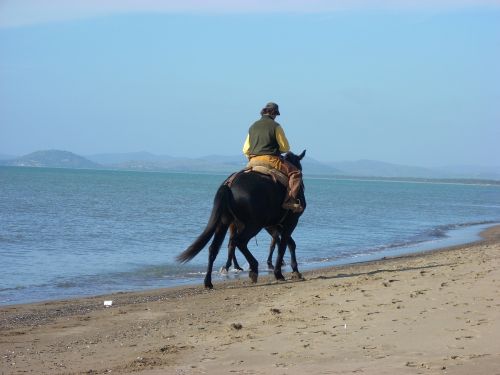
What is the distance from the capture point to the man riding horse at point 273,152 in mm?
13484

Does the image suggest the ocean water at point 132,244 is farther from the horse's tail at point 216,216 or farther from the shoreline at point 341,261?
the horse's tail at point 216,216

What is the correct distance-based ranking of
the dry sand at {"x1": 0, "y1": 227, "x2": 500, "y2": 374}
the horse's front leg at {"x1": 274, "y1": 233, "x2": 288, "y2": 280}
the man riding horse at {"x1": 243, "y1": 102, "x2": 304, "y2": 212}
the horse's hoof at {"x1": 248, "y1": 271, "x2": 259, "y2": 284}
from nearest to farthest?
1. the dry sand at {"x1": 0, "y1": 227, "x2": 500, "y2": 374}
2. the man riding horse at {"x1": 243, "y1": 102, "x2": 304, "y2": 212}
3. the horse's hoof at {"x1": 248, "y1": 271, "x2": 259, "y2": 284}
4. the horse's front leg at {"x1": 274, "y1": 233, "x2": 288, "y2": 280}

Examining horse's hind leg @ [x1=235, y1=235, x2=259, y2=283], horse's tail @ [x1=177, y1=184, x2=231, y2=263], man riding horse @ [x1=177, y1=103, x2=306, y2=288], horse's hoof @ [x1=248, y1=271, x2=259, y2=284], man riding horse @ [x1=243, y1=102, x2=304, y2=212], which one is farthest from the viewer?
horse's hoof @ [x1=248, y1=271, x2=259, y2=284]

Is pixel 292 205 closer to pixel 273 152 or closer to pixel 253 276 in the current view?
pixel 273 152

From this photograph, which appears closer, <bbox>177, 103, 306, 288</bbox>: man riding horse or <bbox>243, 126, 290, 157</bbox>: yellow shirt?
<bbox>177, 103, 306, 288</bbox>: man riding horse

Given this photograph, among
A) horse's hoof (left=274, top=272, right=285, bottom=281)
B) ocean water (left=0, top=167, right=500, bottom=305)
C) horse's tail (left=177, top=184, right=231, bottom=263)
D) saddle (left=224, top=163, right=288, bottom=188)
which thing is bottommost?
ocean water (left=0, top=167, right=500, bottom=305)

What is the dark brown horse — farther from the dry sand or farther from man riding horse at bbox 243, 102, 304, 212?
the dry sand

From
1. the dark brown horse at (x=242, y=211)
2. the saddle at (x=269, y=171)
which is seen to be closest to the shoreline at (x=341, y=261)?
the dark brown horse at (x=242, y=211)

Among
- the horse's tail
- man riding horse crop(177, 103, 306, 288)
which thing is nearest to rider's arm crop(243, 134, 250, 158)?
man riding horse crop(177, 103, 306, 288)

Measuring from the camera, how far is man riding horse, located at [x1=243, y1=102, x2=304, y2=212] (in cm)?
1348

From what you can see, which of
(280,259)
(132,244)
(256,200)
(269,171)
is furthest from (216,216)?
(132,244)

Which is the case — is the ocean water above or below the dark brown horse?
below

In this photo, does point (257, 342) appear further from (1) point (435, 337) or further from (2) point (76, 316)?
(2) point (76, 316)

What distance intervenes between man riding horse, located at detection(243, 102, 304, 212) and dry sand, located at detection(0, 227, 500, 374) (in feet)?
5.33
